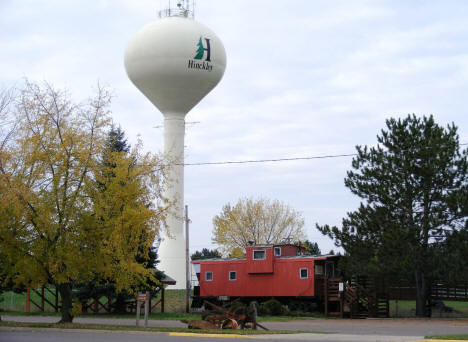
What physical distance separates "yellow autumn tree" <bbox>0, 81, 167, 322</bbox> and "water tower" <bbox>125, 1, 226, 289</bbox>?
21158 millimetres

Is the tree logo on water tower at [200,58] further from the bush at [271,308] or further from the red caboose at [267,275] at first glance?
the bush at [271,308]

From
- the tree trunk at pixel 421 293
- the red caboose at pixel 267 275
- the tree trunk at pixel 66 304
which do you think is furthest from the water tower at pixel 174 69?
the tree trunk at pixel 66 304

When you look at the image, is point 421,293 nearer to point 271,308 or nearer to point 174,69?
point 271,308

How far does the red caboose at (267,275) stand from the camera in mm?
38312

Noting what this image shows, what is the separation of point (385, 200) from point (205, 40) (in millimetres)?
20380

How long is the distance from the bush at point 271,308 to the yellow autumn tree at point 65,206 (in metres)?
13.5

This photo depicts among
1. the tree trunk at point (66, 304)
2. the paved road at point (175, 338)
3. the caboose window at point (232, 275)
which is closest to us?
the paved road at point (175, 338)

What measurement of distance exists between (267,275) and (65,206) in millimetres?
18166

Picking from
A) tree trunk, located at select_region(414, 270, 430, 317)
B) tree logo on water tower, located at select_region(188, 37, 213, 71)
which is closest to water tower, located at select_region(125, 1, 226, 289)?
tree logo on water tower, located at select_region(188, 37, 213, 71)

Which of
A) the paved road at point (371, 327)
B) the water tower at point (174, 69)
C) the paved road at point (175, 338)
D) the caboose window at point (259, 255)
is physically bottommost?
the paved road at point (371, 327)

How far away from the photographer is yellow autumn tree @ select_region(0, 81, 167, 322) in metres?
23.7

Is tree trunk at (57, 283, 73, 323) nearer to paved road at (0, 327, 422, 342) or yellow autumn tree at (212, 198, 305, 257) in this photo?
paved road at (0, 327, 422, 342)

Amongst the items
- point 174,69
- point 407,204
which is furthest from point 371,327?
point 174,69

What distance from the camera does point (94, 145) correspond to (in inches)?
979
